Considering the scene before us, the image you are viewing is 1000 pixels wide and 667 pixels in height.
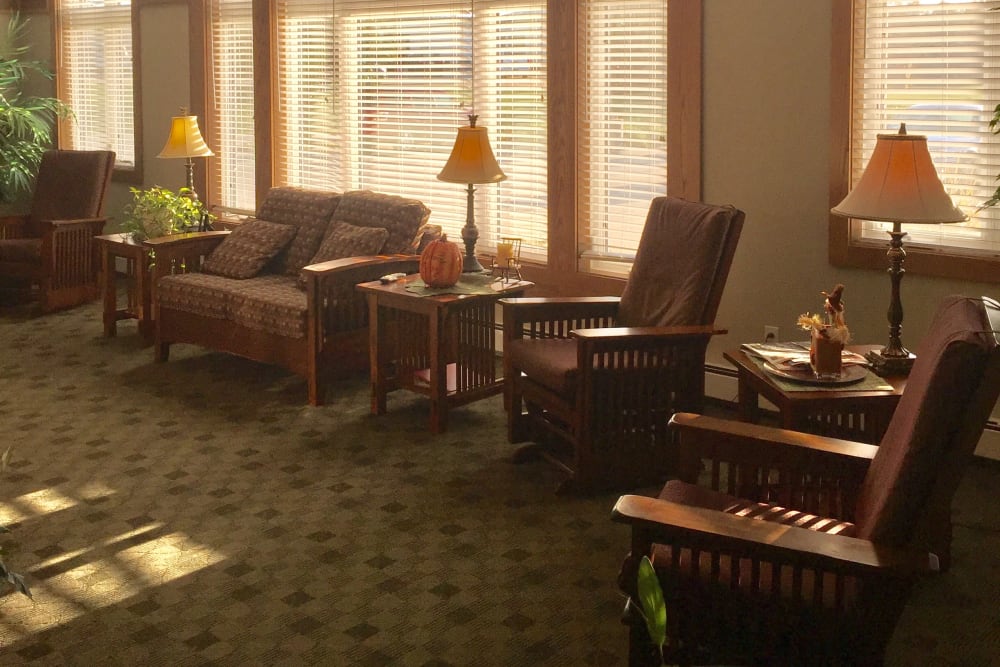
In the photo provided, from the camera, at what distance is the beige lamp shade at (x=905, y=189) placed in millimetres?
3379

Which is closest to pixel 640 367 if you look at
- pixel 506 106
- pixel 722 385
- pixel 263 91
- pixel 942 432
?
pixel 722 385

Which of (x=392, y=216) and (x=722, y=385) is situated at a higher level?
(x=392, y=216)

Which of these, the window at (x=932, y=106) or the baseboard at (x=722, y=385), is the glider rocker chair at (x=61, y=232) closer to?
the baseboard at (x=722, y=385)

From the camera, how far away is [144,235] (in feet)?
20.3

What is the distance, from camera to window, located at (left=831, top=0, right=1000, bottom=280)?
13.4ft

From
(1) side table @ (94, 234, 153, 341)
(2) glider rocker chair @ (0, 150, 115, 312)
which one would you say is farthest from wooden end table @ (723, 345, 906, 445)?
(2) glider rocker chair @ (0, 150, 115, 312)

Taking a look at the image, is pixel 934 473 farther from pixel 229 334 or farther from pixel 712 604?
pixel 229 334

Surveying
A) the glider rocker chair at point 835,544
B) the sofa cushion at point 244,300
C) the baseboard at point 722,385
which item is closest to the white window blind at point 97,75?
the sofa cushion at point 244,300

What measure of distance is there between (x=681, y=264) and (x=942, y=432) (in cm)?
217

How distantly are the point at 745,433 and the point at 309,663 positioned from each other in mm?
1210

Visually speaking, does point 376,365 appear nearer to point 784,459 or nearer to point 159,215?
point 159,215

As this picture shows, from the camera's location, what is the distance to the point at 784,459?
2.69 metres

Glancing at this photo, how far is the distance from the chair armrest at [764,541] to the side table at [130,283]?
4.35 m

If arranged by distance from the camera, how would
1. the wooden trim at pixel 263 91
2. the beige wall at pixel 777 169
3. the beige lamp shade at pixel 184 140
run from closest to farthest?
1. the beige wall at pixel 777 169
2. the beige lamp shade at pixel 184 140
3. the wooden trim at pixel 263 91
